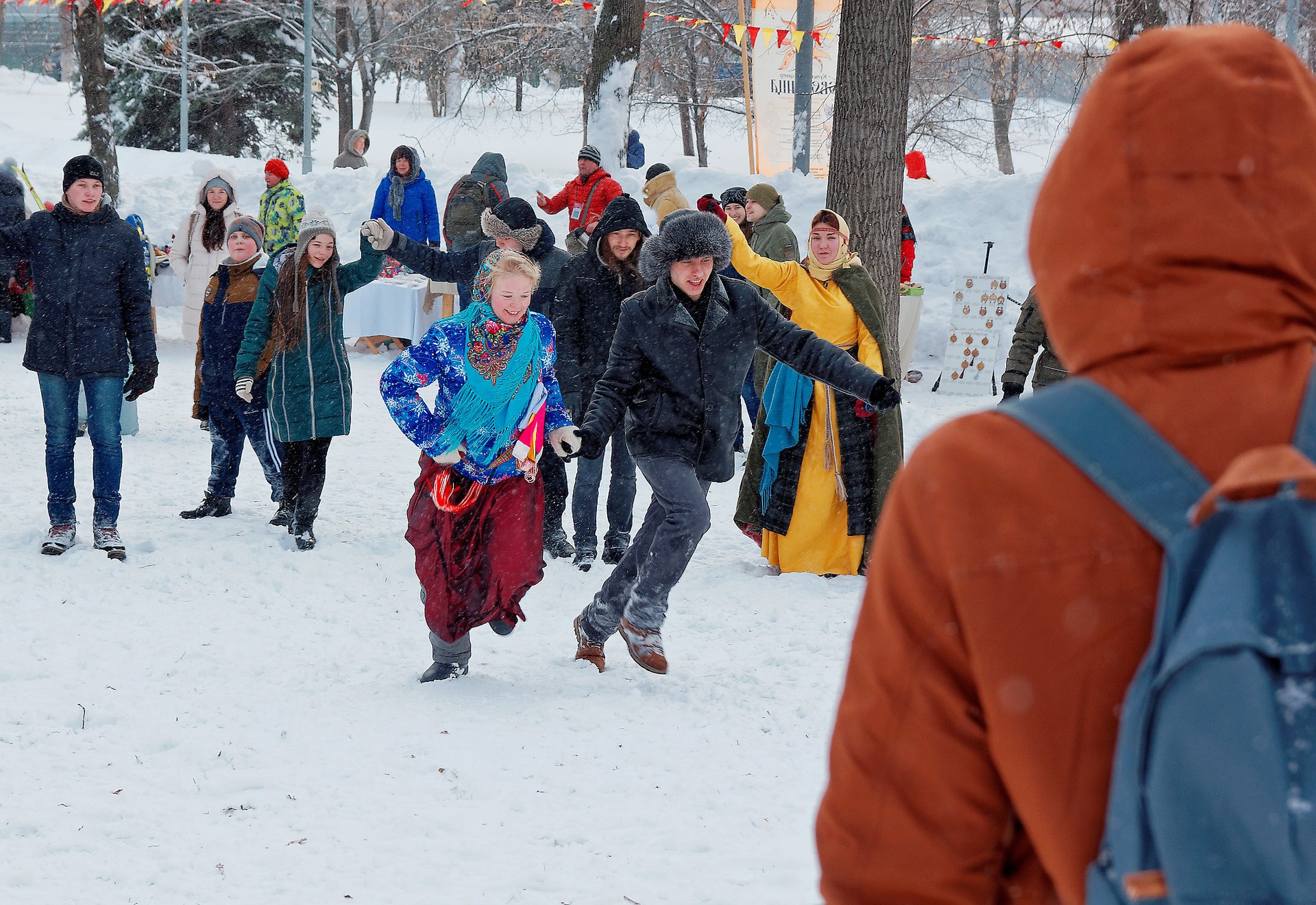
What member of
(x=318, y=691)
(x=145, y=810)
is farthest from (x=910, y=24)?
(x=145, y=810)

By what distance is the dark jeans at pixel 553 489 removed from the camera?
7.33m

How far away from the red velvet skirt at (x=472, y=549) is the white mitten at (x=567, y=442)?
266 millimetres

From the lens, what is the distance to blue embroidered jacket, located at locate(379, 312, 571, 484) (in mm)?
4680

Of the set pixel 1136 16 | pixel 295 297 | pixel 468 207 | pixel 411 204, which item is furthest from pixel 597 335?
pixel 1136 16

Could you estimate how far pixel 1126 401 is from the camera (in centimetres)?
115

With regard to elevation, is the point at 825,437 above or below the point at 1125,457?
below

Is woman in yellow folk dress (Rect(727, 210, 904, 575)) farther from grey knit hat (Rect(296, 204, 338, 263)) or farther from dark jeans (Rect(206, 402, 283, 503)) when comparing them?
dark jeans (Rect(206, 402, 283, 503))

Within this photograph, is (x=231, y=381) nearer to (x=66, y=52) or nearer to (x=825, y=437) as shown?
(x=825, y=437)

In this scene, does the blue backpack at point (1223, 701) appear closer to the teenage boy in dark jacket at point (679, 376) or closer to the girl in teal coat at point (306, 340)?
the teenage boy in dark jacket at point (679, 376)

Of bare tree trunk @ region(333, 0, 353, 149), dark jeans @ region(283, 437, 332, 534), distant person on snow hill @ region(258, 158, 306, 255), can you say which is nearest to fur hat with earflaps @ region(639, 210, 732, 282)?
dark jeans @ region(283, 437, 332, 534)

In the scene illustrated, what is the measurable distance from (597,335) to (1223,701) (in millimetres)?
6074

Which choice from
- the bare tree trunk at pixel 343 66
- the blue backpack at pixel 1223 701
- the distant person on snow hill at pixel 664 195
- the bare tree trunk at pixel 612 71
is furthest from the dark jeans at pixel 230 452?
the bare tree trunk at pixel 343 66

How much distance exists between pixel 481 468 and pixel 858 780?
3.61 meters

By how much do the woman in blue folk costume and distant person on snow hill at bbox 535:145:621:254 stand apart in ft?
13.8
